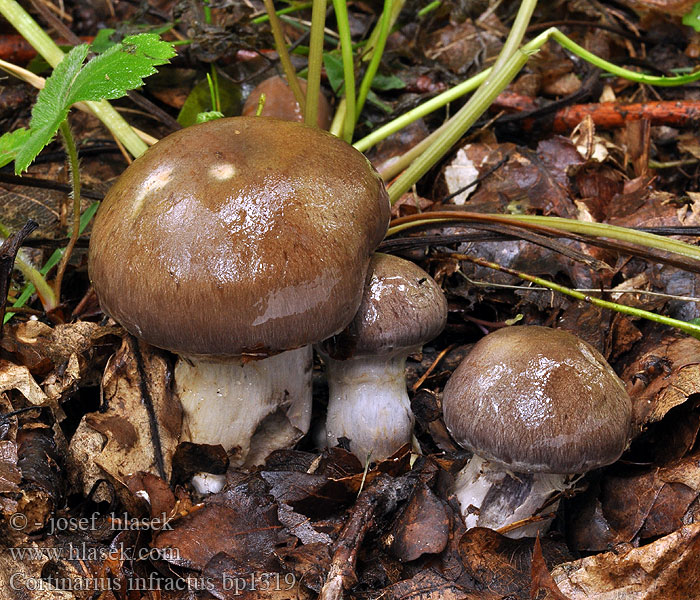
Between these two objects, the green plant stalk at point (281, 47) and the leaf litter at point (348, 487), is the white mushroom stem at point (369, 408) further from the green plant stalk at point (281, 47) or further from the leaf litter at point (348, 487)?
the green plant stalk at point (281, 47)

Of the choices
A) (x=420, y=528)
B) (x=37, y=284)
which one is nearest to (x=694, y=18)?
(x=420, y=528)

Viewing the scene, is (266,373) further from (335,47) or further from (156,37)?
(335,47)

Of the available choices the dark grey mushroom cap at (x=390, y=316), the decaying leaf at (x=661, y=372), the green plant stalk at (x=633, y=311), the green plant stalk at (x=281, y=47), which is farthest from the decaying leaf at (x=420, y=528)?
the green plant stalk at (x=281, y=47)

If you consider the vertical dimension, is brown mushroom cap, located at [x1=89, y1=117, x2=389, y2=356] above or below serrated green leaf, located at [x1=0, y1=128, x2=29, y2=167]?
→ below

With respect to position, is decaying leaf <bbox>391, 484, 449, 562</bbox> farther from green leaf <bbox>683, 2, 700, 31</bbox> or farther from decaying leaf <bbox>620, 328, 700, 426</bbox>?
green leaf <bbox>683, 2, 700, 31</bbox>

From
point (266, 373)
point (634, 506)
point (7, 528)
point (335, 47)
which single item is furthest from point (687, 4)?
point (7, 528)

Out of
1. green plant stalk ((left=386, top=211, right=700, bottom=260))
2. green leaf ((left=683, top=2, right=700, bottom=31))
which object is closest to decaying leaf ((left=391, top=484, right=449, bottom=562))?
green plant stalk ((left=386, top=211, right=700, bottom=260))
